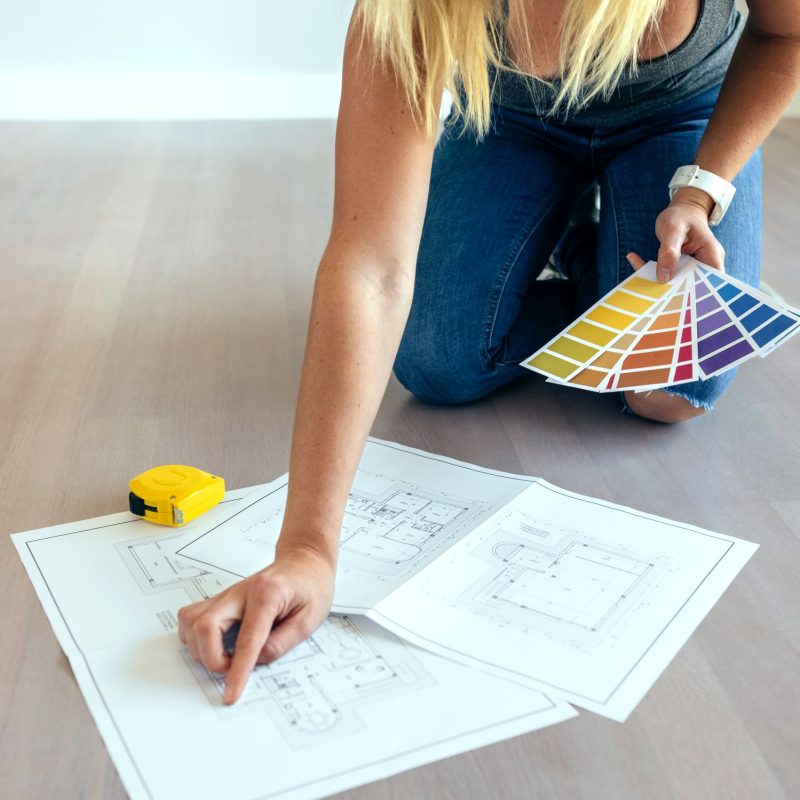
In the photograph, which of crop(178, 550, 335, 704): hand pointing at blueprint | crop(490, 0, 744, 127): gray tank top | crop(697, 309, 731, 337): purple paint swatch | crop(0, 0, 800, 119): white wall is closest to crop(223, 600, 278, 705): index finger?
crop(178, 550, 335, 704): hand pointing at blueprint

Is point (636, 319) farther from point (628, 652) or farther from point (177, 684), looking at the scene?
point (177, 684)

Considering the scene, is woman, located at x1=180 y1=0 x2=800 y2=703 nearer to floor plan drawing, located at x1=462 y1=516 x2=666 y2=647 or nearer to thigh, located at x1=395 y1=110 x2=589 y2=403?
thigh, located at x1=395 y1=110 x2=589 y2=403

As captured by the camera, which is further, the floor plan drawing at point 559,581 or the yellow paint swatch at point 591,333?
the yellow paint swatch at point 591,333

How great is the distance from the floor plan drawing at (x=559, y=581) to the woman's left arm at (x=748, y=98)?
0.37 meters

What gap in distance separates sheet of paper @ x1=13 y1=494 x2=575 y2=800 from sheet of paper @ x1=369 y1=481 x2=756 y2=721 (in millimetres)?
24

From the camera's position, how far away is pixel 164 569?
0.86 meters

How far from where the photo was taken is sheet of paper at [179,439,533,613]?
0.84m

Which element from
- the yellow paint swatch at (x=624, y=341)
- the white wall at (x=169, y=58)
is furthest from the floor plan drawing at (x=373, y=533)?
the white wall at (x=169, y=58)

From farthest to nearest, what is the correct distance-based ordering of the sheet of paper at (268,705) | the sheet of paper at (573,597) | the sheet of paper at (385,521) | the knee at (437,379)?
1. the knee at (437,379)
2. the sheet of paper at (385,521)
3. the sheet of paper at (573,597)
4. the sheet of paper at (268,705)

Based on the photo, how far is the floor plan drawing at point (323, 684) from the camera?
2.22ft

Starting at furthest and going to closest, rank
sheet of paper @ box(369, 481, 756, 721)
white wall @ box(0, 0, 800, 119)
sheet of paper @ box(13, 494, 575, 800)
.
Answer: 1. white wall @ box(0, 0, 800, 119)
2. sheet of paper @ box(369, 481, 756, 721)
3. sheet of paper @ box(13, 494, 575, 800)

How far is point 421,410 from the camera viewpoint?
1207 millimetres

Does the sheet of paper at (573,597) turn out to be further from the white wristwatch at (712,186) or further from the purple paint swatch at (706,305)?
the white wristwatch at (712,186)

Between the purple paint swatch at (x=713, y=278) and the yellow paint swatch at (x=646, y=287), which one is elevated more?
the purple paint swatch at (x=713, y=278)
